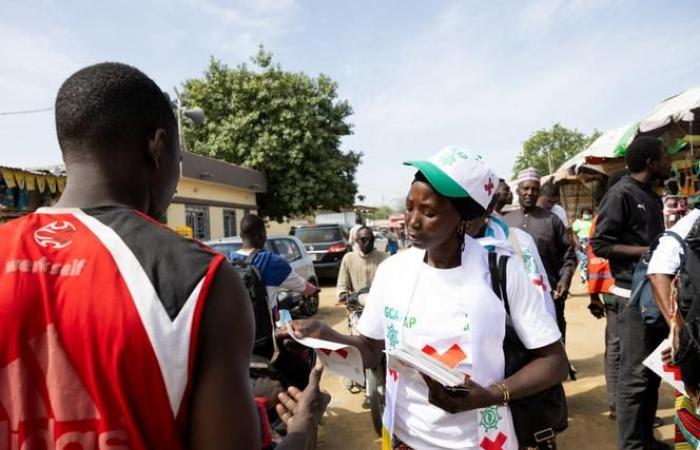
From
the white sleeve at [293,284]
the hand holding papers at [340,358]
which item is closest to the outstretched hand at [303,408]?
the hand holding papers at [340,358]

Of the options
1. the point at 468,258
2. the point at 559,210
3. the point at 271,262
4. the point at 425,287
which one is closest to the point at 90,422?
the point at 425,287

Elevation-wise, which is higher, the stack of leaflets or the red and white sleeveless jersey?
the red and white sleeveless jersey

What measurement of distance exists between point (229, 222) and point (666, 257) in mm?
18493

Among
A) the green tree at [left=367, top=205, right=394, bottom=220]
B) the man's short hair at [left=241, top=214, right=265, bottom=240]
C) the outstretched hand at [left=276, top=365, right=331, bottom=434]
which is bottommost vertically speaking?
the outstretched hand at [left=276, top=365, right=331, bottom=434]

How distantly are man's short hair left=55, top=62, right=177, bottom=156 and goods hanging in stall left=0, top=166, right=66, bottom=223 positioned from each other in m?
8.73

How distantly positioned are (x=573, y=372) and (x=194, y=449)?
5024 mm

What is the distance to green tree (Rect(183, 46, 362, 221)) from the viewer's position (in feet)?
63.8

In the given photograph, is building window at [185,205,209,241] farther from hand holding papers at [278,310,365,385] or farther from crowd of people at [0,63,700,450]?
hand holding papers at [278,310,365,385]

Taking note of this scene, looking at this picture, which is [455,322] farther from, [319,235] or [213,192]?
[213,192]

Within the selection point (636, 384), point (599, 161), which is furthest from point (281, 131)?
point (636, 384)

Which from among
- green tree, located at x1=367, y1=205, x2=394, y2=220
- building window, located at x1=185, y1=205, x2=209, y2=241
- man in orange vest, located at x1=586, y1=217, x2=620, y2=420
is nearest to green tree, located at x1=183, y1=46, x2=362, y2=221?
building window, located at x1=185, y1=205, x2=209, y2=241

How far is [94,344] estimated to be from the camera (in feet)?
2.67

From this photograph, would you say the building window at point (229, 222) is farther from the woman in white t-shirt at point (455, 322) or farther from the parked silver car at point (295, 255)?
the woman in white t-shirt at point (455, 322)

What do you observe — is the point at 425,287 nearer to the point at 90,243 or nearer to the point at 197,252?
the point at 197,252
